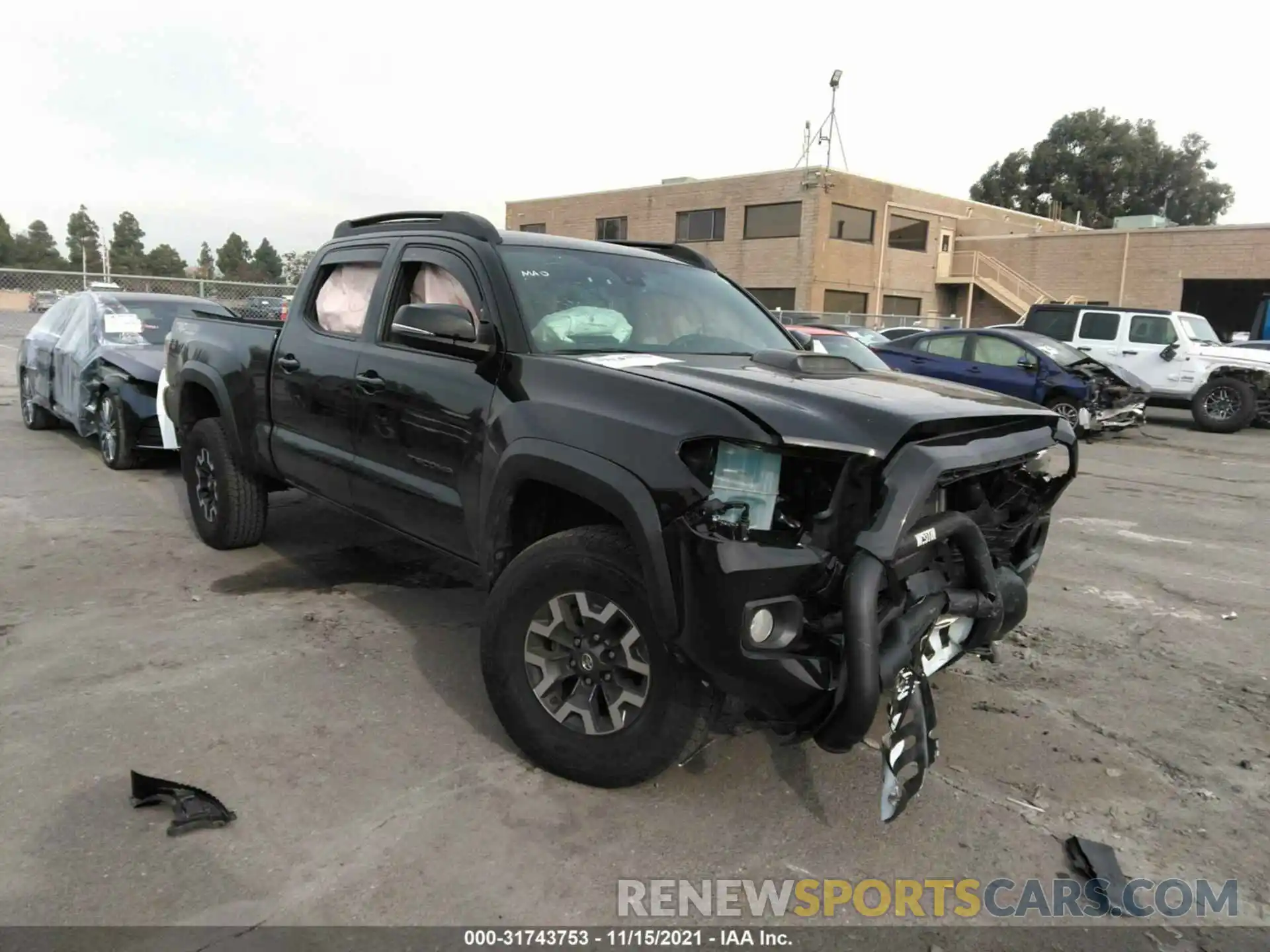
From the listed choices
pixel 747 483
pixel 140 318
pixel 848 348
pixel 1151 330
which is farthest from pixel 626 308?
pixel 1151 330

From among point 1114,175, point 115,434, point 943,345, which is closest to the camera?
point 115,434

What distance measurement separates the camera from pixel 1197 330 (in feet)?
48.6

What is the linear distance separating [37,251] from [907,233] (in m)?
79.3

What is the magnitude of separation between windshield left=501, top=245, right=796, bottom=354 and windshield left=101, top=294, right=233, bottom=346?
5461 millimetres

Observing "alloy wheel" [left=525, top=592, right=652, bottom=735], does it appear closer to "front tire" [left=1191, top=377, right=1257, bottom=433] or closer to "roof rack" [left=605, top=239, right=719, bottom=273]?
"roof rack" [left=605, top=239, right=719, bottom=273]

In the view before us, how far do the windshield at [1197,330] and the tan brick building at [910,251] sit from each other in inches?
647

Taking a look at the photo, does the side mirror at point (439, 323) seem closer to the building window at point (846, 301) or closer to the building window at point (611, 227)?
the building window at point (846, 301)

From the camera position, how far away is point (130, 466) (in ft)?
27.0

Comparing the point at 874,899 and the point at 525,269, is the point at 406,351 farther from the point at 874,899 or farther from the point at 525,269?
the point at 874,899

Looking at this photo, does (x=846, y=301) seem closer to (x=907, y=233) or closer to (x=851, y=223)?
(x=851, y=223)

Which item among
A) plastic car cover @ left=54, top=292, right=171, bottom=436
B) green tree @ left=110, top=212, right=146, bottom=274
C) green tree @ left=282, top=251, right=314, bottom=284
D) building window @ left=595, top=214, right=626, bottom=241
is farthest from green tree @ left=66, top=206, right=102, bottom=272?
plastic car cover @ left=54, top=292, right=171, bottom=436

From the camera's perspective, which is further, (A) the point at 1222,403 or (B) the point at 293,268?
(B) the point at 293,268

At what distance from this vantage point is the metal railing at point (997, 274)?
3294 centimetres

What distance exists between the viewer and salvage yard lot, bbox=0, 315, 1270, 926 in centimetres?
261
